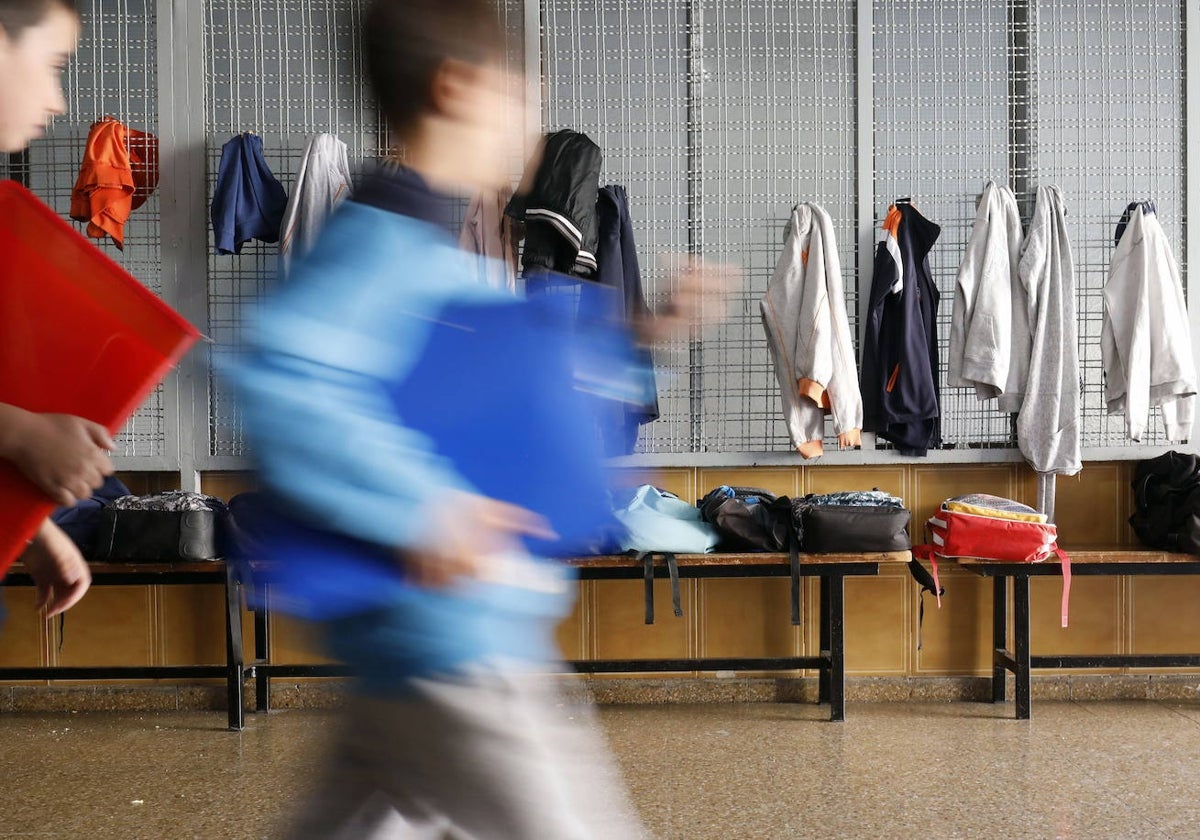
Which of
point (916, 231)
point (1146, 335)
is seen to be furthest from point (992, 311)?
point (1146, 335)

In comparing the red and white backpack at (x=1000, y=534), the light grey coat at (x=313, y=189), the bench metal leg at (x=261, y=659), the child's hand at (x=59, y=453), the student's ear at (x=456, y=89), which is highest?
the light grey coat at (x=313, y=189)

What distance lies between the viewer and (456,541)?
3.90ft

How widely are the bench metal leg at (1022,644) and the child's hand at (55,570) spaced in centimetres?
333

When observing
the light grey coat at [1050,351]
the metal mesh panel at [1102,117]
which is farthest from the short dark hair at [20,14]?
the metal mesh panel at [1102,117]

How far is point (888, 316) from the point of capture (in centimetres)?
420

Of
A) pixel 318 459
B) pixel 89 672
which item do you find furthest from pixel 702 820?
pixel 89 672

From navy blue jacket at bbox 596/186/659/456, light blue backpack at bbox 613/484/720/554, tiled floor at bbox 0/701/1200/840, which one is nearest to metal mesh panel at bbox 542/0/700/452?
navy blue jacket at bbox 596/186/659/456

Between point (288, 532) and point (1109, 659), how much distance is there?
3.65 metres

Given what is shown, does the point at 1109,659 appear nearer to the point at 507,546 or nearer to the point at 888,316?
the point at 888,316

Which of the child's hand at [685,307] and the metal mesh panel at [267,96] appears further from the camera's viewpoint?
the metal mesh panel at [267,96]

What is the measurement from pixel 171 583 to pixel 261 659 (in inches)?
18.7

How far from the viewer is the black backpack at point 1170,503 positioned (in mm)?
3887

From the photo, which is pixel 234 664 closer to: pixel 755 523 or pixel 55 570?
pixel 755 523

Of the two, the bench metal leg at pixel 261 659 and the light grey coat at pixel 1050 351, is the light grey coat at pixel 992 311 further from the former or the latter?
the bench metal leg at pixel 261 659
